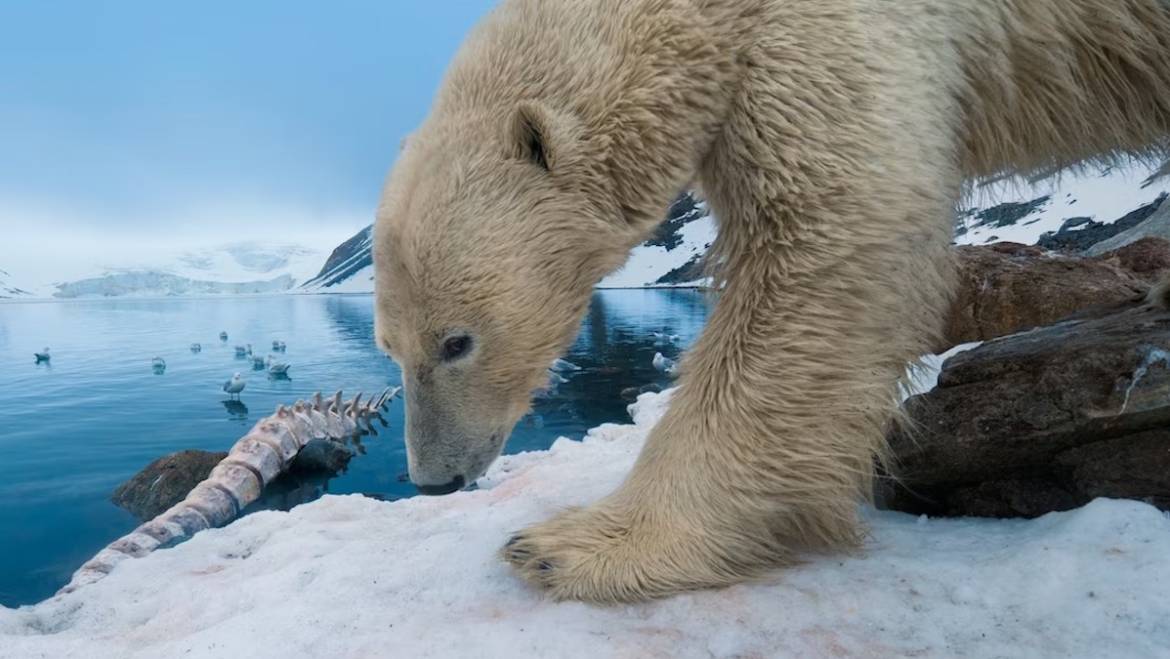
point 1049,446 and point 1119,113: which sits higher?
point 1119,113

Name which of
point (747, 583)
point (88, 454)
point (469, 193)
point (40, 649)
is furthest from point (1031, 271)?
point (88, 454)

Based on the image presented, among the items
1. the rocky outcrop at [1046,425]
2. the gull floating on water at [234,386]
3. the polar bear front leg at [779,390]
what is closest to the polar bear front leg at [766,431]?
the polar bear front leg at [779,390]

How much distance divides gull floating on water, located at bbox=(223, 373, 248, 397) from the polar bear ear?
32.1ft

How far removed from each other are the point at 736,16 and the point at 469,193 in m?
0.92

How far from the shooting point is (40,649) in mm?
1950

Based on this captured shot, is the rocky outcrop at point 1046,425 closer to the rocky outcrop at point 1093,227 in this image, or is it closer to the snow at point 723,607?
the snow at point 723,607

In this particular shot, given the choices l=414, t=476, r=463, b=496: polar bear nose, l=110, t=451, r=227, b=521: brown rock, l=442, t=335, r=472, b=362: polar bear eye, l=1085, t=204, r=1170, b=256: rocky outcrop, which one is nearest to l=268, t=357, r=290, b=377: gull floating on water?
l=110, t=451, r=227, b=521: brown rock

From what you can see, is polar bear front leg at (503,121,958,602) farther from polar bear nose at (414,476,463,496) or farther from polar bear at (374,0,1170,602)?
polar bear nose at (414,476,463,496)

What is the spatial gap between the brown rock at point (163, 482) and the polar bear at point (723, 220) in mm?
4519

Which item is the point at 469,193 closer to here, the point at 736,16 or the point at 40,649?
the point at 736,16

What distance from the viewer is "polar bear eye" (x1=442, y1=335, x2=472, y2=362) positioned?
1.83 meters

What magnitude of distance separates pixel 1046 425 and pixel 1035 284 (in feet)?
11.1

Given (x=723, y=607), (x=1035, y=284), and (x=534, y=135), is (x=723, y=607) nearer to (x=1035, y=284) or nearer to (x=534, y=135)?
(x=534, y=135)

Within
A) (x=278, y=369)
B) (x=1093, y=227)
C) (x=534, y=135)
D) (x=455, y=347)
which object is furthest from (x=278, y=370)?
(x=1093, y=227)
